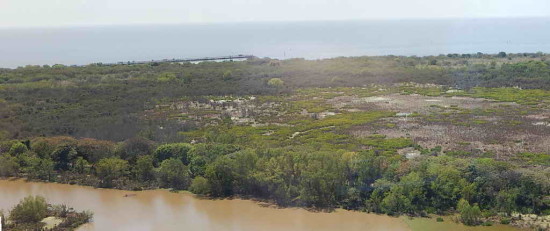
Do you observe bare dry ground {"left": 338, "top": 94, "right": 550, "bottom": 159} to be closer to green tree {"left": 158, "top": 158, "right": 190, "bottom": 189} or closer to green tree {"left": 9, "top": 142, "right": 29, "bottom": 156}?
green tree {"left": 158, "top": 158, "right": 190, "bottom": 189}

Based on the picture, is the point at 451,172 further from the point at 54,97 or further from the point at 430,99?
the point at 54,97

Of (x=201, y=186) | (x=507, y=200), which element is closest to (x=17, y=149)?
(x=201, y=186)

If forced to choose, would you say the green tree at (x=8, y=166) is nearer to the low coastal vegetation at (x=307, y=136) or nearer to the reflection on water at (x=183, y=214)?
the low coastal vegetation at (x=307, y=136)

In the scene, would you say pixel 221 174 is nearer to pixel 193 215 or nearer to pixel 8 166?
pixel 193 215

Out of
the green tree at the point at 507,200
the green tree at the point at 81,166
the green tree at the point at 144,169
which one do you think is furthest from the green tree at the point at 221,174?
the green tree at the point at 507,200

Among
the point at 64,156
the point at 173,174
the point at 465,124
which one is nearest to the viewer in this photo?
the point at 173,174

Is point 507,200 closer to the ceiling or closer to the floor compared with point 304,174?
closer to the floor

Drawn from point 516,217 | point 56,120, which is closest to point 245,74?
point 56,120
